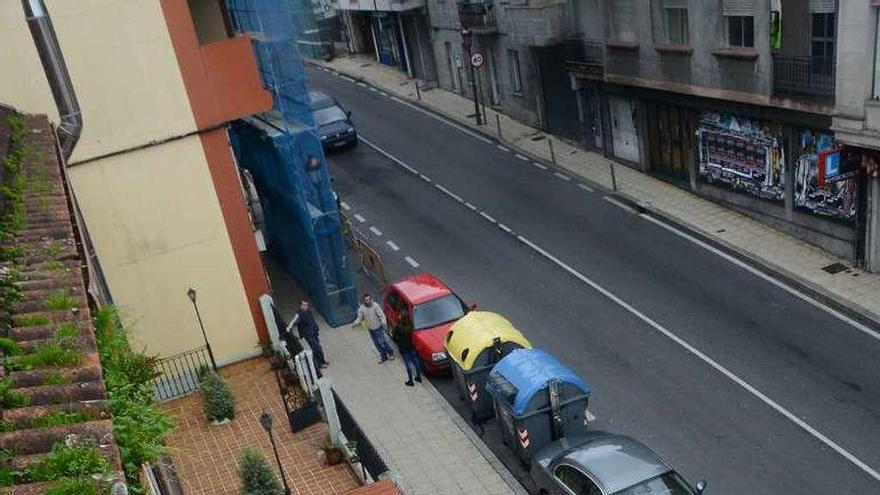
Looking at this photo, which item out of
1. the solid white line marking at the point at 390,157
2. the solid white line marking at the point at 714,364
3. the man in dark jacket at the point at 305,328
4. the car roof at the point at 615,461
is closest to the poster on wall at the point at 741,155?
the solid white line marking at the point at 714,364

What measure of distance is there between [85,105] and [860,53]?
14322mm

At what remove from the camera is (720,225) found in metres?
20.6

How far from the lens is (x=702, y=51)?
20.3 meters

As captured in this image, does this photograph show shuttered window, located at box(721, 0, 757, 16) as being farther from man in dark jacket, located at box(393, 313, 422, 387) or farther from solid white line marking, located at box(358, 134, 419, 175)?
solid white line marking, located at box(358, 134, 419, 175)

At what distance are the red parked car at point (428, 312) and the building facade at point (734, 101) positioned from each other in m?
8.01

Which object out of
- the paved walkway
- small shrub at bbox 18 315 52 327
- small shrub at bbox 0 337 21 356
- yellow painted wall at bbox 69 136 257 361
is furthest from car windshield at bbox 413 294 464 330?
small shrub at bbox 0 337 21 356

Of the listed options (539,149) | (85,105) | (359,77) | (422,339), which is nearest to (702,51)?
(539,149)

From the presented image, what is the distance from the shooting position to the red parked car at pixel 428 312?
15.5 meters

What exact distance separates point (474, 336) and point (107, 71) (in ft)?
25.6

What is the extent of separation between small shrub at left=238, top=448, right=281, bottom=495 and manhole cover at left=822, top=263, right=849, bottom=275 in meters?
12.9

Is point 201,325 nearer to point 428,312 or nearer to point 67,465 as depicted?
point 428,312

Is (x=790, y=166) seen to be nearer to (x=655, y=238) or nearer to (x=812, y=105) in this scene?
(x=812, y=105)

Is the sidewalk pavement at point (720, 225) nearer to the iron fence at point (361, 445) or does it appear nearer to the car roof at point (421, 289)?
the car roof at point (421, 289)

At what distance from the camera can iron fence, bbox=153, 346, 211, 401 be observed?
14930 mm
